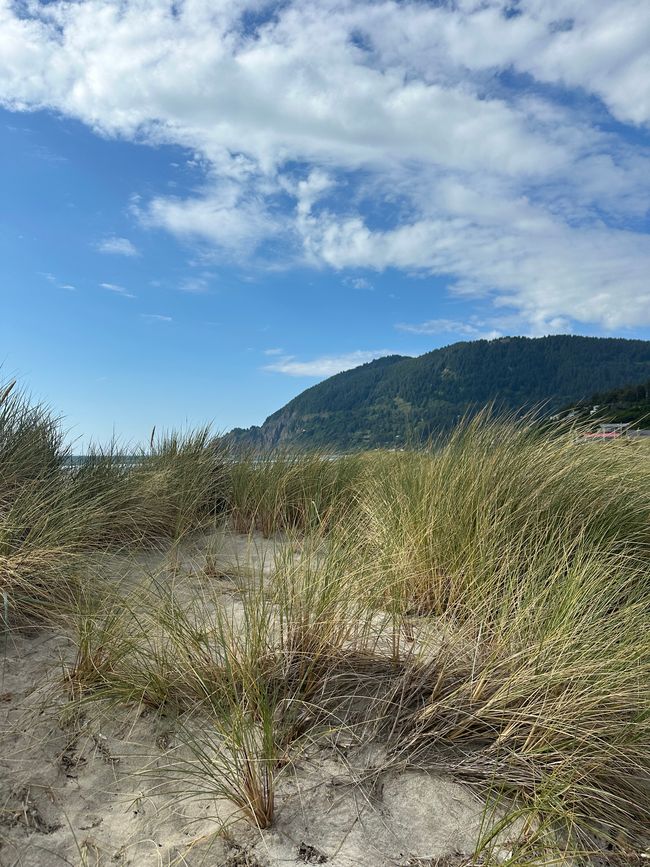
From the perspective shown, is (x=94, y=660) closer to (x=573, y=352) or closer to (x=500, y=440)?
(x=500, y=440)

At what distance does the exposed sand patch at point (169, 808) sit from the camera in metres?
1.67

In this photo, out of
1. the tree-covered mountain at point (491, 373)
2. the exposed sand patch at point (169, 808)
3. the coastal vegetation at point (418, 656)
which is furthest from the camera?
the tree-covered mountain at point (491, 373)

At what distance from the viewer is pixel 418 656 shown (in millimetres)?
2205

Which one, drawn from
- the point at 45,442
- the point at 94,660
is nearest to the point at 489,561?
the point at 94,660

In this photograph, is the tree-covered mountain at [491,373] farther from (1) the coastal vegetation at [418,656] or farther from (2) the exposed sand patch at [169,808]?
(2) the exposed sand patch at [169,808]

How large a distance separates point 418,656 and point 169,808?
985 millimetres

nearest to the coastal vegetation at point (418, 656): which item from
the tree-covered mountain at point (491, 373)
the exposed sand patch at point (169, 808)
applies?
the exposed sand patch at point (169, 808)

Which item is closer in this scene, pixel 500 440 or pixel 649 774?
pixel 649 774

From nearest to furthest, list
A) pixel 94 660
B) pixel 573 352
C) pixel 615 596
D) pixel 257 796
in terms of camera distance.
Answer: pixel 257 796, pixel 94 660, pixel 615 596, pixel 573 352

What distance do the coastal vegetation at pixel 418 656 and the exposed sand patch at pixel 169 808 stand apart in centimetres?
4

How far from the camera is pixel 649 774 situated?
2.03m

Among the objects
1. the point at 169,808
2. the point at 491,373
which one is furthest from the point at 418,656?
the point at 491,373

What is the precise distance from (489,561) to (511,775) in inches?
42.7

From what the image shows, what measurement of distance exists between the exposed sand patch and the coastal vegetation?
0.04m
